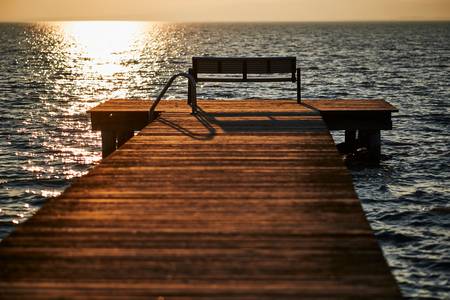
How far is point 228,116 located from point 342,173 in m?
5.51

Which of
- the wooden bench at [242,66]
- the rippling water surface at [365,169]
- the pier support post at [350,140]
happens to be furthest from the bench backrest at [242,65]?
the rippling water surface at [365,169]

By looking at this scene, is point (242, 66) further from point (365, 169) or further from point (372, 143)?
point (365, 169)

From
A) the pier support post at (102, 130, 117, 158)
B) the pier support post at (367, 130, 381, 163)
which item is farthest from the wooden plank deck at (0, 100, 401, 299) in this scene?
the pier support post at (367, 130, 381, 163)

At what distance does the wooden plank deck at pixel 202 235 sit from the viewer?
5.38 metres

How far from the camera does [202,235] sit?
21.2ft

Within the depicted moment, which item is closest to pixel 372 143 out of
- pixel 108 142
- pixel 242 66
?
pixel 242 66

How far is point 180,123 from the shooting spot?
13.2 m

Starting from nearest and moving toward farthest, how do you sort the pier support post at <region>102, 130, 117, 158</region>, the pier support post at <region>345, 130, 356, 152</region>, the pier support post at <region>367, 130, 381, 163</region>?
the pier support post at <region>102, 130, 117, 158</region> → the pier support post at <region>367, 130, 381, 163</region> → the pier support post at <region>345, 130, 356, 152</region>

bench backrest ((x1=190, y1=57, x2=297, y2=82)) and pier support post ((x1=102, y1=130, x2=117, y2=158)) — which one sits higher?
bench backrest ((x1=190, y1=57, x2=297, y2=82))

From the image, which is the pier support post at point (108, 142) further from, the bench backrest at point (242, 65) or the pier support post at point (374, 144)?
the pier support post at point (374, 144)

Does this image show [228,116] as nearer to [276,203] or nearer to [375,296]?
[276,203]

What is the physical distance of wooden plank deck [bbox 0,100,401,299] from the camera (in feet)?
17.6

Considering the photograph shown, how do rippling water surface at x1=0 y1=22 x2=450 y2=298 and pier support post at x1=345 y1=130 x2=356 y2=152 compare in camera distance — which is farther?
pier support post at x1=345 y1=130 x2=356 y2=152

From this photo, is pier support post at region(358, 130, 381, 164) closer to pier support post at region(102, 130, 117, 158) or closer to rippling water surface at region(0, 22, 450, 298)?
rippling water surface at region(0, 22, 450, 298)
